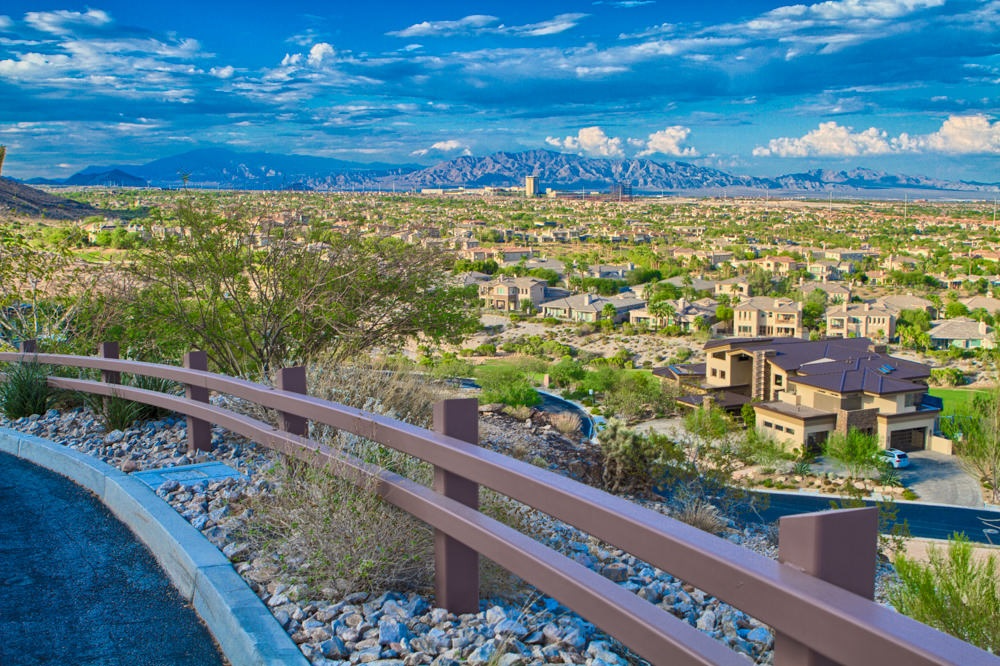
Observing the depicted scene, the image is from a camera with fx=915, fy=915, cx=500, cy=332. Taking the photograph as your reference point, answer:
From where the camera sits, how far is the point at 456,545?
444cm

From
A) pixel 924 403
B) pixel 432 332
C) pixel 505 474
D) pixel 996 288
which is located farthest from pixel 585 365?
pixel 505 474

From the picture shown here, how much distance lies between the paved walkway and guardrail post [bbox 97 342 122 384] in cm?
265

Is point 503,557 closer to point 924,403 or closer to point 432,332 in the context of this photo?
point 432,332

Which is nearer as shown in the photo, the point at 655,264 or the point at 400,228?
the point at 400,228

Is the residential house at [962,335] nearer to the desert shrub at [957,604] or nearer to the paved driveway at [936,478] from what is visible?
the paved driveway at [936,478]

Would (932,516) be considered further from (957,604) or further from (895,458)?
(957,604)

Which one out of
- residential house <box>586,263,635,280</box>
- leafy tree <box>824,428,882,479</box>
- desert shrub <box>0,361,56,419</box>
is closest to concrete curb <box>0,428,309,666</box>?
desert shrub <box>0,361,56,419</box>

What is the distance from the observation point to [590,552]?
6668 millimetres

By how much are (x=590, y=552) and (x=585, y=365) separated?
56.8m

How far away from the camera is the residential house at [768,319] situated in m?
76.4

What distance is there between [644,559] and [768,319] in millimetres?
78041

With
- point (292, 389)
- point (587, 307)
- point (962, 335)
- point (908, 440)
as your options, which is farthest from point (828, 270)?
point (292, 389)

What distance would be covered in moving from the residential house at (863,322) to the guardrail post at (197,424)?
72.9m

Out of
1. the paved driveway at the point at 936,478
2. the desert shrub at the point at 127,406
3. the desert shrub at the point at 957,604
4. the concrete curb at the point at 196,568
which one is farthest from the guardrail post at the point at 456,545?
the paved driveway at the point at 936,478
